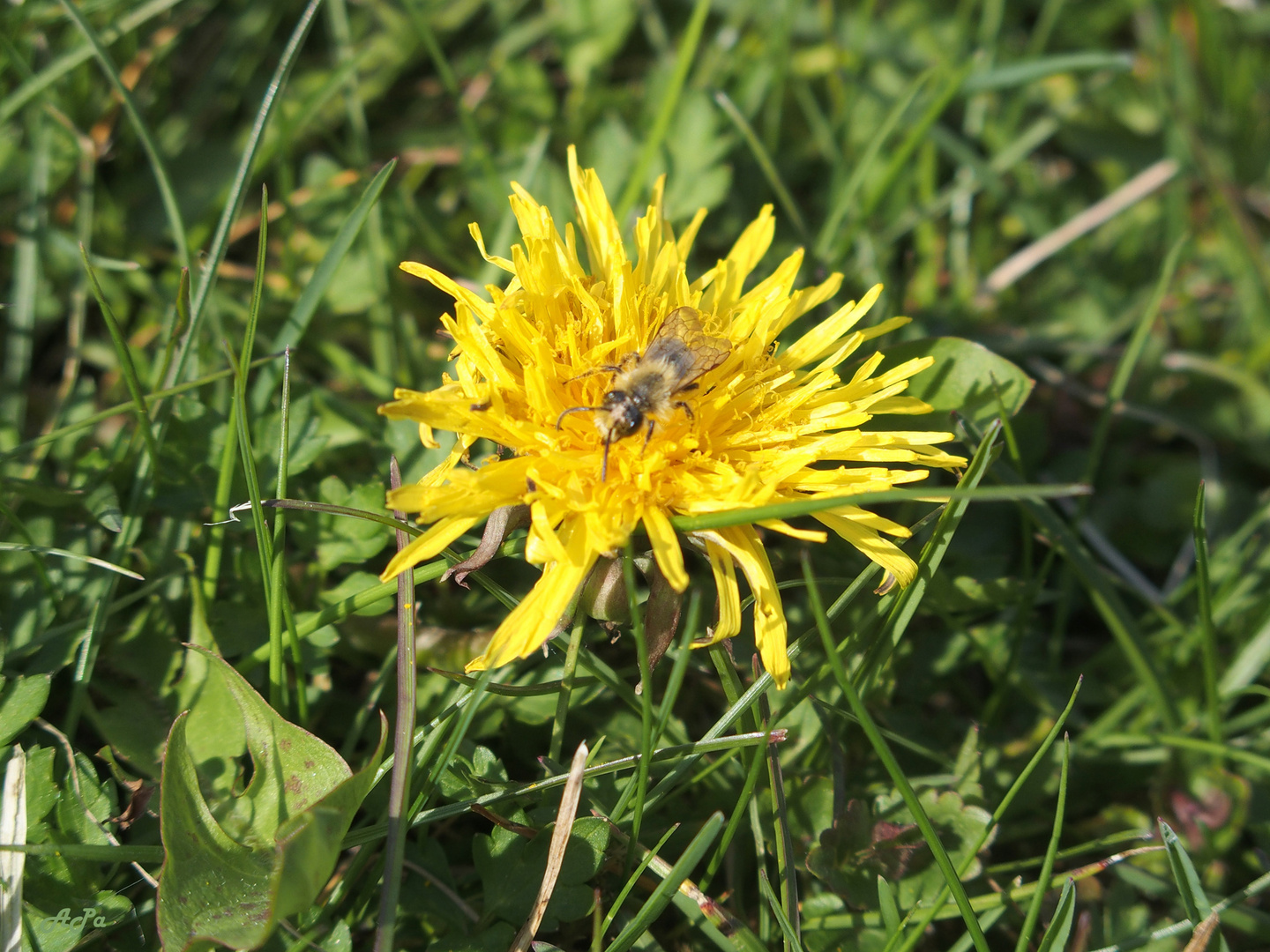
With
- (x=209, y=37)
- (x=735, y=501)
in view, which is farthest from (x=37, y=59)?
(x=735, y=501)

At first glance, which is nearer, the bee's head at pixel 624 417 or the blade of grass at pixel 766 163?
the bee's head at pixel 624 417

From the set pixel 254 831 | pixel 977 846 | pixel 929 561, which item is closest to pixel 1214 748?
pixel 977 846

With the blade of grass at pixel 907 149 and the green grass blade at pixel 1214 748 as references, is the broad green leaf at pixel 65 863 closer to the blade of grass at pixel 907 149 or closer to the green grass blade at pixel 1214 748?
the green grass blade at pixel 1214 748

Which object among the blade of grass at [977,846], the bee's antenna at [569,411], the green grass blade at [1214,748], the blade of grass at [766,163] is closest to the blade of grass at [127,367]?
the bee's antenna at [569,411]

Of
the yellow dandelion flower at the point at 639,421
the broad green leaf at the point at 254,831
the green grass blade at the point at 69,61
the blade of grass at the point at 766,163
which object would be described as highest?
the green grass blade at the point at 69,61

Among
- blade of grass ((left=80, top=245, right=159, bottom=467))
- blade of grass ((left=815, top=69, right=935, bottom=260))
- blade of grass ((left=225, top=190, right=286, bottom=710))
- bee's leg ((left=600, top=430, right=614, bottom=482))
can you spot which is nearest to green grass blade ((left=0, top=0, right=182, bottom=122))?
blade of grass ((left=80, top=245, right=159, bottom=467))

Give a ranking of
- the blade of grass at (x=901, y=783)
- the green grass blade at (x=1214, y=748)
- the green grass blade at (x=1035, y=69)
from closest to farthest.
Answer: the blade of grass at (x=901, y=783), the green grass blade at (x=1214, y=748), the green grass blade at (x=1035, y=69)

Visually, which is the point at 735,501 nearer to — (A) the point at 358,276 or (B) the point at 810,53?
(A) the point at 358,276
